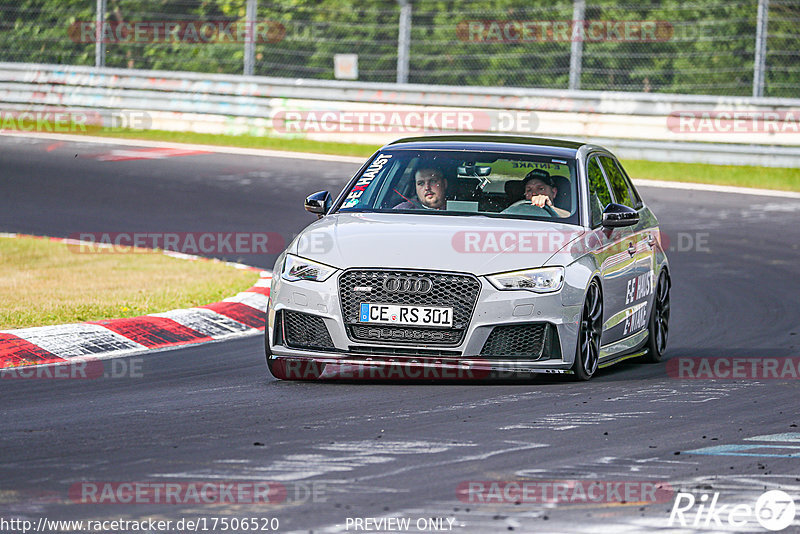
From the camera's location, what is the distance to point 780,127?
20.5 metres

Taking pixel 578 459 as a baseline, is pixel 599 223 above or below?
above

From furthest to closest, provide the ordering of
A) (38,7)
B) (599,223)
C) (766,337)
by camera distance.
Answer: (38,7) → (766,337) → (599,223)

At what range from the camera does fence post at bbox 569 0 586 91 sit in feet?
71.4

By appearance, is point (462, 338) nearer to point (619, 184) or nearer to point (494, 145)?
point (494, 145)

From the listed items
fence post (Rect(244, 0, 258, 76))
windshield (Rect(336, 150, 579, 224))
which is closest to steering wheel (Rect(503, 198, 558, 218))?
windshield (Rect(336, 150, 579, 224))

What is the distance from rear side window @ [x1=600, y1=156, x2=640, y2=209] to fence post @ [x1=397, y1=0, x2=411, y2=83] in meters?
12.9

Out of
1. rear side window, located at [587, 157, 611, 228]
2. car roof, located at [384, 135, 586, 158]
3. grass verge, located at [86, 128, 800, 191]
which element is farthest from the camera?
grass verge, located at [86, 128, 800, 191]

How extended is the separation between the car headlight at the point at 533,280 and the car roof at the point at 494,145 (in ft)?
4.85

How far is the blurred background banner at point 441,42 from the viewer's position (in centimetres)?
2172

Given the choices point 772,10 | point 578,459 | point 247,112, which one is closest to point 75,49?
point 247,112

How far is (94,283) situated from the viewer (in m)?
12.5

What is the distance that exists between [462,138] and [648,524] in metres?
5.23

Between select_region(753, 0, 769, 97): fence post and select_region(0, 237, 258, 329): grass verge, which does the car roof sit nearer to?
select_region(0, 237, 258, 329): grass verge

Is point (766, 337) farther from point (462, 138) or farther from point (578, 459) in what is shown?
point (578, 459)
